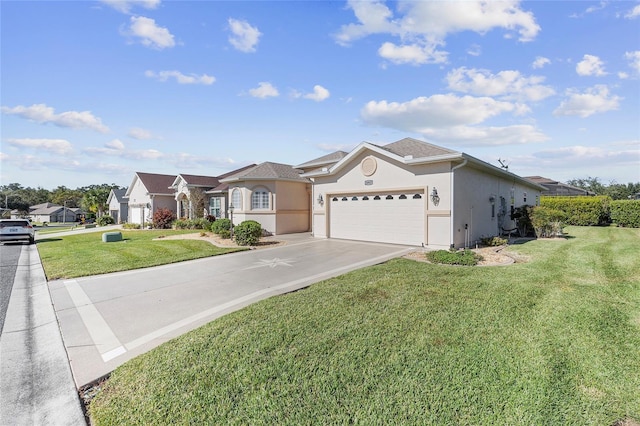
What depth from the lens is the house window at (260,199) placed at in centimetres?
2006

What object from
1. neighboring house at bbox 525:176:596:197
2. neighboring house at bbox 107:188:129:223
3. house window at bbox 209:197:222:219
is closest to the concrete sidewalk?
house window at bbox 209:197:222:219

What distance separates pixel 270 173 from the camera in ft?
66.3

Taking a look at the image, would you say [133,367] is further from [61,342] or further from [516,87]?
[516,87]

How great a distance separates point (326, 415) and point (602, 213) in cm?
3201

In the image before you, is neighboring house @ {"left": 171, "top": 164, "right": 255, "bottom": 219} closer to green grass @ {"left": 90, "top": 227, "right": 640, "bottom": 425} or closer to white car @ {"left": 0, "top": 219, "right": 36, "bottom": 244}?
white car @ {"left": 0, "top": 219, "right": 36, "bottom": 244}

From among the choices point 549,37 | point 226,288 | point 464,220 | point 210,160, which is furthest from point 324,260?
point 210,160

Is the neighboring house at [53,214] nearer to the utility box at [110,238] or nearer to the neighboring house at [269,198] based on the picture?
the utility box at [110,238]

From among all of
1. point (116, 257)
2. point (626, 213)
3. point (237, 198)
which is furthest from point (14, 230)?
point (626, 213)

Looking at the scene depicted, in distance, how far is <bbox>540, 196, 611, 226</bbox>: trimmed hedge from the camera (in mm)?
23859

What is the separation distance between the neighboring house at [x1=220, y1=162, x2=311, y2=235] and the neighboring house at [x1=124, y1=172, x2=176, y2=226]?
1518cm

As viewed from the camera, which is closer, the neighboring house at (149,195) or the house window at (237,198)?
the house window at (237,198)

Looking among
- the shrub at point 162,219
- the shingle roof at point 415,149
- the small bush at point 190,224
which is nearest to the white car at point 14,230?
the small bush at point 190,224

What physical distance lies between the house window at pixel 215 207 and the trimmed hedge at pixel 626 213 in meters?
33.7

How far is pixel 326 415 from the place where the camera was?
→ 2.91 meters
